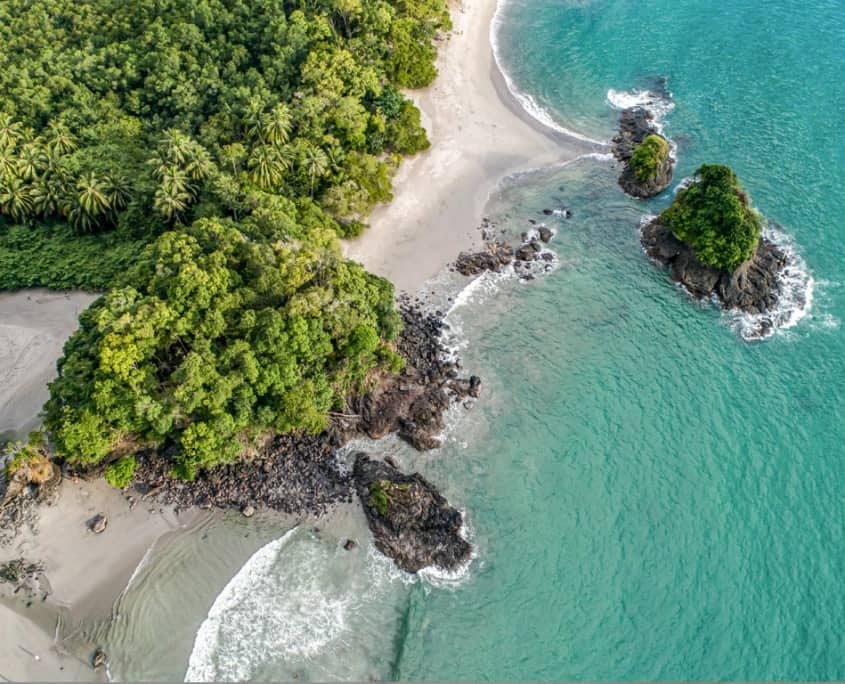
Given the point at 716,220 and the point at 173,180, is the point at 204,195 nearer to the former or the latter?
the point at 173,180

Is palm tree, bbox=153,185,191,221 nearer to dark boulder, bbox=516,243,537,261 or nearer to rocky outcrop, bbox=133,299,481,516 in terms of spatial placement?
rocky outcrop, bbox=133,299,481,516

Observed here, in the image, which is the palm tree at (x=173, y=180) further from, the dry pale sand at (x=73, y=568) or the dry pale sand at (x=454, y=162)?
the dry pale sand at (x=73, y=568)

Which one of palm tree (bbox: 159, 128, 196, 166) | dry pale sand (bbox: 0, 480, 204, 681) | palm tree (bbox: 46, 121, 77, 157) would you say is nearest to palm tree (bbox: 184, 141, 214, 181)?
palm tree (bbox: 159, 128, 196, 166)

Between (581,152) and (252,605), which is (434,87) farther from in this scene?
(252,605)

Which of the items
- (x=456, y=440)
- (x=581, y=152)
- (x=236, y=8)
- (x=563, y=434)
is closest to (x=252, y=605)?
(x=456, y=440)

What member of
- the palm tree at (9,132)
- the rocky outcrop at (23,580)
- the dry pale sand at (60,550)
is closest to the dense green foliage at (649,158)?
the dry pale sand at (60,550)
